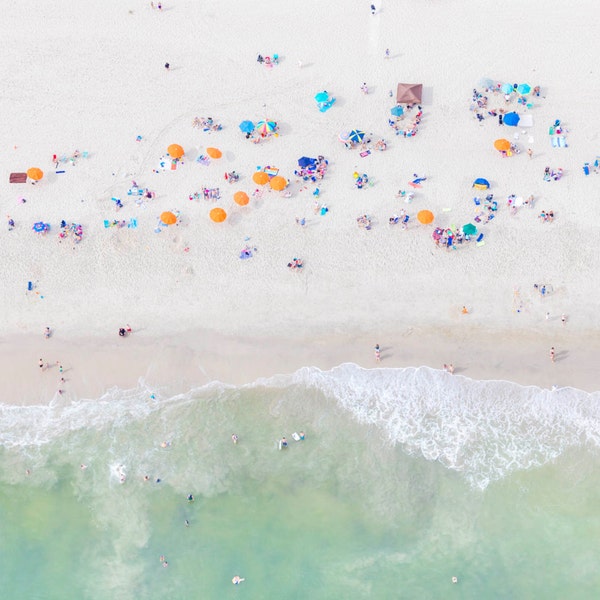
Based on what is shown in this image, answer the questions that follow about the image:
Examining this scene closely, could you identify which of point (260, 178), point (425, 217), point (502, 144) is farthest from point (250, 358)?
point (502, 144)

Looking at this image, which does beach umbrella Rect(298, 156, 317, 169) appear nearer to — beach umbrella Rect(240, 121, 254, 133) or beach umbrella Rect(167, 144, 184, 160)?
beach umbrella Rect(240, 121, 254, 133)

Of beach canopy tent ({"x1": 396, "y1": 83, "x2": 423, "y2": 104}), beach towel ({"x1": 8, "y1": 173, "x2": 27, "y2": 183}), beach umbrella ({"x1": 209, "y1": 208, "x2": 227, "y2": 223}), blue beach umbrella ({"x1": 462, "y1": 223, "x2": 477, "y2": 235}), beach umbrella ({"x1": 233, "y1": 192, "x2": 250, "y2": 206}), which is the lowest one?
blue beach umbrella ({"x1": 462, "y1": 223, "x2": 477, "y2": 235})

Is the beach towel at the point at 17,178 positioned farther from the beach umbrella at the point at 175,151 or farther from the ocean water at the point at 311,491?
the ocean water at the point at 311,491

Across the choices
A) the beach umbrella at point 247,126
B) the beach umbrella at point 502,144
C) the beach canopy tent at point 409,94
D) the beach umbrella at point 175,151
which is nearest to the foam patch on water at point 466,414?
the beach umbrella at point 502,144

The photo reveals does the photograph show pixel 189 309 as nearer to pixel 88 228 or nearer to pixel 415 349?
pixel 88 228

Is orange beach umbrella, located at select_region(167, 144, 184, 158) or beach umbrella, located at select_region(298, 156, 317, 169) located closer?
A: beach umbrella, located at select_region(298, 156, 317, 169)

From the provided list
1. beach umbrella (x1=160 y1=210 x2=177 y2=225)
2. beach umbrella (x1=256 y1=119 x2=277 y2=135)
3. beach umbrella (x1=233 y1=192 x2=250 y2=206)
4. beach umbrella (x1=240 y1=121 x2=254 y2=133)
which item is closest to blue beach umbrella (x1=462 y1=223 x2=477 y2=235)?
beach umbrella (x1=233 y1=192 x2=250 y2=206)

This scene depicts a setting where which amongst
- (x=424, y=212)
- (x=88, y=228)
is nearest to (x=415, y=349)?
(x=424, y=212)
